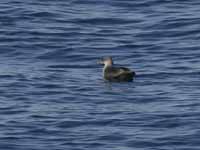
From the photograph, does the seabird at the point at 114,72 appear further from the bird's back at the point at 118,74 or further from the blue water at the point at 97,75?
the blue water at the point at 97,75

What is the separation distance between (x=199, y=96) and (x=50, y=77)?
3.79m

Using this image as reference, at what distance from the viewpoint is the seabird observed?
2795cm

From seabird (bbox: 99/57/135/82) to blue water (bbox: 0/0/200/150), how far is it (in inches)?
8.8

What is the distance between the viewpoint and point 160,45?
31922mm

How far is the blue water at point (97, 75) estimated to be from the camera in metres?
23.0

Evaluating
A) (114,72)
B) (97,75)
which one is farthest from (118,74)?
(97,75)

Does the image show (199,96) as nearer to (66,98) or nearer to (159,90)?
(159,90)

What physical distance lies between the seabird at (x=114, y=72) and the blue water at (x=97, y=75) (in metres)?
0.22

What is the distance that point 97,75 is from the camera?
1144 inches

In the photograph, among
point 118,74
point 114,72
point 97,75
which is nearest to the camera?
point 118,74

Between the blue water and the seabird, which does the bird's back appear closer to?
the seabird

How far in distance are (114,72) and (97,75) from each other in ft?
2.30

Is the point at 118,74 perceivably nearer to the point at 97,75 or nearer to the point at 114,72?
the point at 114,72

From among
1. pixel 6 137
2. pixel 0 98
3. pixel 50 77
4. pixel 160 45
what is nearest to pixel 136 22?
pixel 160 45
